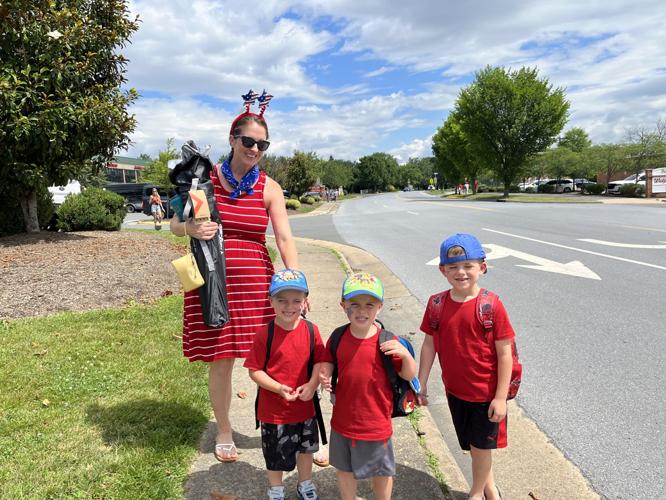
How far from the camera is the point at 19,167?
334 inches

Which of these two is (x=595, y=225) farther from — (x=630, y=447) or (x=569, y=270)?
(x=630, y=447)

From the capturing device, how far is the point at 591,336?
16.3ft

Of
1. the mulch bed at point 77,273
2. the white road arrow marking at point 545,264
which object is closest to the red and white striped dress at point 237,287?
the mulch bed at point 77,273

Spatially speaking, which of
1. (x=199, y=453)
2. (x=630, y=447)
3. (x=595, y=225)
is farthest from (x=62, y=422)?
(x=595, y=225)

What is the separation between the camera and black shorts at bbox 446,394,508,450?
237 centimetres

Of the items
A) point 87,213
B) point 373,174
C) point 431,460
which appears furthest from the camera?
point 373,174

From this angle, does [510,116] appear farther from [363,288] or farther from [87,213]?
[363,288]

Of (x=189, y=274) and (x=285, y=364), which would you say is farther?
(x=189, y=274)

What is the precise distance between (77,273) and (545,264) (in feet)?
24.5

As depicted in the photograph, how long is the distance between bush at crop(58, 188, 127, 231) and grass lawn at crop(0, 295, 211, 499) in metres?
6.91

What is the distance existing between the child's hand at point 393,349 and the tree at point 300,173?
3958 cm

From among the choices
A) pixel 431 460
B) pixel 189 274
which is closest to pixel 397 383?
pixel 431 460

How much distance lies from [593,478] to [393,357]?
1.53 m

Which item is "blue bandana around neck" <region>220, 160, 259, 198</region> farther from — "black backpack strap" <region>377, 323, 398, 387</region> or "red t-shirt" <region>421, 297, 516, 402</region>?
"red t-shirt" <region>421, 297, 516, 402</region>
